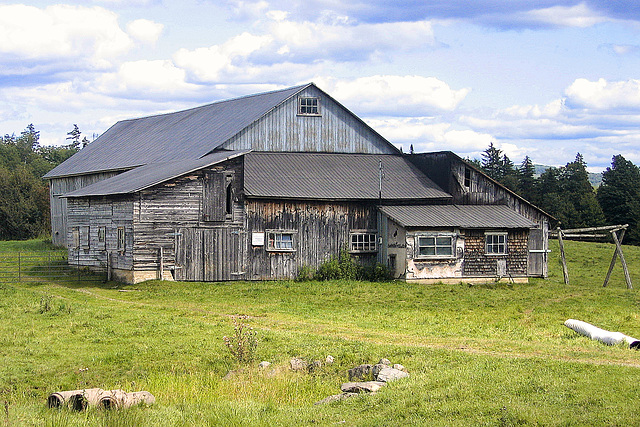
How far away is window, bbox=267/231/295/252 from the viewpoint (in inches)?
1483

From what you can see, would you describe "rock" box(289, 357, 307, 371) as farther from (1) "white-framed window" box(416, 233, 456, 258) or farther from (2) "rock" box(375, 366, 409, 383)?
(1) "white-framed window" box(416, 233, 456, 258)

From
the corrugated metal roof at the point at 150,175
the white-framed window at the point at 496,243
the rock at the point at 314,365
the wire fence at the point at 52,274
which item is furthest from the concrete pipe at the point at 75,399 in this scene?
the white-framed window at the point at 496,243

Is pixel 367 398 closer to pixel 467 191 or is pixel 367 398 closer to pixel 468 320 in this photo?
pixel 468 320

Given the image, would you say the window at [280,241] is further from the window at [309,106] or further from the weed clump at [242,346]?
the weed clump at [242,346]

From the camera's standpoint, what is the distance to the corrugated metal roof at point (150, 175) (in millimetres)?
35562

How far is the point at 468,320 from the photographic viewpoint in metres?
25.4

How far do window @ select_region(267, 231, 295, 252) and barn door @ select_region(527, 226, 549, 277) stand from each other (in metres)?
12.3

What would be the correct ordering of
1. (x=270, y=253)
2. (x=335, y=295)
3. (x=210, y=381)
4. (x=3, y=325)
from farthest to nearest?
(x=270, y=253), (x=335, y=295), (x=3, y=325), (x=210, y=381)

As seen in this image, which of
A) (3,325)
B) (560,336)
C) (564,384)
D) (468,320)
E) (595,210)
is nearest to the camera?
(564,384)

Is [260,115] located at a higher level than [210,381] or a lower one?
higher

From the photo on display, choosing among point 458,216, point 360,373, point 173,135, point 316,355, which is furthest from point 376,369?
point 173,135

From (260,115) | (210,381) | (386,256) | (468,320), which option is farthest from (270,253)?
(210,381)

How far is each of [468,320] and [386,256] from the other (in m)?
13.7

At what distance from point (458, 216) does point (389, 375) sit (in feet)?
78.9
